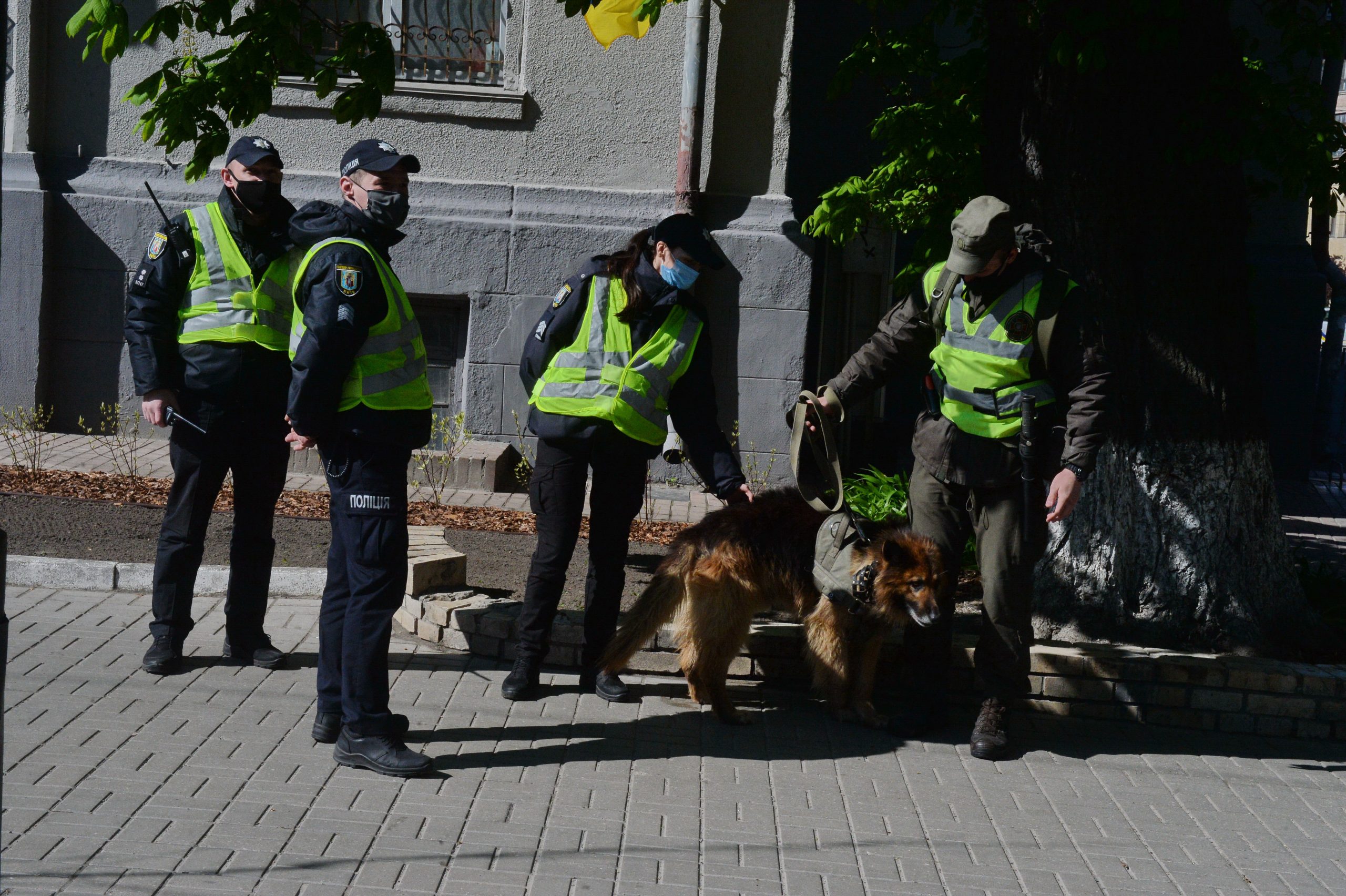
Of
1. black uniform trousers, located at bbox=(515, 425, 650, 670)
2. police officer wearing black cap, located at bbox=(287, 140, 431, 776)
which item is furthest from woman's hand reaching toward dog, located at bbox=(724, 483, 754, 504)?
police officer wearing black cap, located at bbox=(287, 140, 431, 776)

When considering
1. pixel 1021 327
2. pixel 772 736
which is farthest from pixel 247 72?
pixel 772 736

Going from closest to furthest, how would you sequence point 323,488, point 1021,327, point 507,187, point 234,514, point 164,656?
point 1021,327 < point 164,656 < point 234,514 < point 323,488 < point 507,187

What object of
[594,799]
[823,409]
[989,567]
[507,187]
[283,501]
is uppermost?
[507,187]

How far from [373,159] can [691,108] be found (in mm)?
5743

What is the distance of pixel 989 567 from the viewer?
201 inches

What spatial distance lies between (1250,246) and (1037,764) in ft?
28.0

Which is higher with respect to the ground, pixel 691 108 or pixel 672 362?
pixel 691 108

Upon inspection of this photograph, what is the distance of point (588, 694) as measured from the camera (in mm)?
5492

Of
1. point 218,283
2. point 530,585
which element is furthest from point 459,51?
point 530,585

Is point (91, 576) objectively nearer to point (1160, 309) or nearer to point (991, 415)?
point (991, 415)

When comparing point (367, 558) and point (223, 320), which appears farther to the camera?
A: point (223, 320)

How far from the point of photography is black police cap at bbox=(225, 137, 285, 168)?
199 inches

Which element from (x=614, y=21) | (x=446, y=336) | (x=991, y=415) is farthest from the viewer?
(x=446, y=336)

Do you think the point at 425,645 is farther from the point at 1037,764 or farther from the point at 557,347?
the point at 1037,764
